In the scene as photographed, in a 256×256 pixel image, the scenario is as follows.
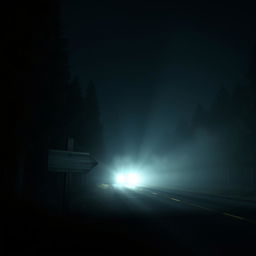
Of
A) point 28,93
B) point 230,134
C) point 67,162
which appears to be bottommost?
→ point 67,162

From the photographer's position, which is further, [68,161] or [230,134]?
[230,134]

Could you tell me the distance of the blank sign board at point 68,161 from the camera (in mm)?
8234

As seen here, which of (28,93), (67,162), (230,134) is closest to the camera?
(67,162)

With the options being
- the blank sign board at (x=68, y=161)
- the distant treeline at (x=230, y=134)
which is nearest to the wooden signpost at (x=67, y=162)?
the blank sign board at (x=68, y=161)

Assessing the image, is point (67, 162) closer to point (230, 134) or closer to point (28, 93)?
point (28, 93)

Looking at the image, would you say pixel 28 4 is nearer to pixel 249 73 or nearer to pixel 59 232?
pixel 59 232

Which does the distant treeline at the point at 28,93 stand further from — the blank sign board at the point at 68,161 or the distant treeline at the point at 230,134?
the distant treeline at the point at 230,134

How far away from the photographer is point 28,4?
39.9 ft

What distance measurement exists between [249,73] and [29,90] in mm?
27381

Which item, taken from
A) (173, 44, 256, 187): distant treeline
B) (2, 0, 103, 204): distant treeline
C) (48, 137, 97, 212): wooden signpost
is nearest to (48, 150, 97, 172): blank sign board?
(48, 137, 97, 212): wooden signpost

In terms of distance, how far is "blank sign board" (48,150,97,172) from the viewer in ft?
27.0

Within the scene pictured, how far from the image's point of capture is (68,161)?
8422mm

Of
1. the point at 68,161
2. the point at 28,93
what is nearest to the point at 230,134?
the point at 28,93

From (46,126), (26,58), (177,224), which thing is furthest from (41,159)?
(177,224)
